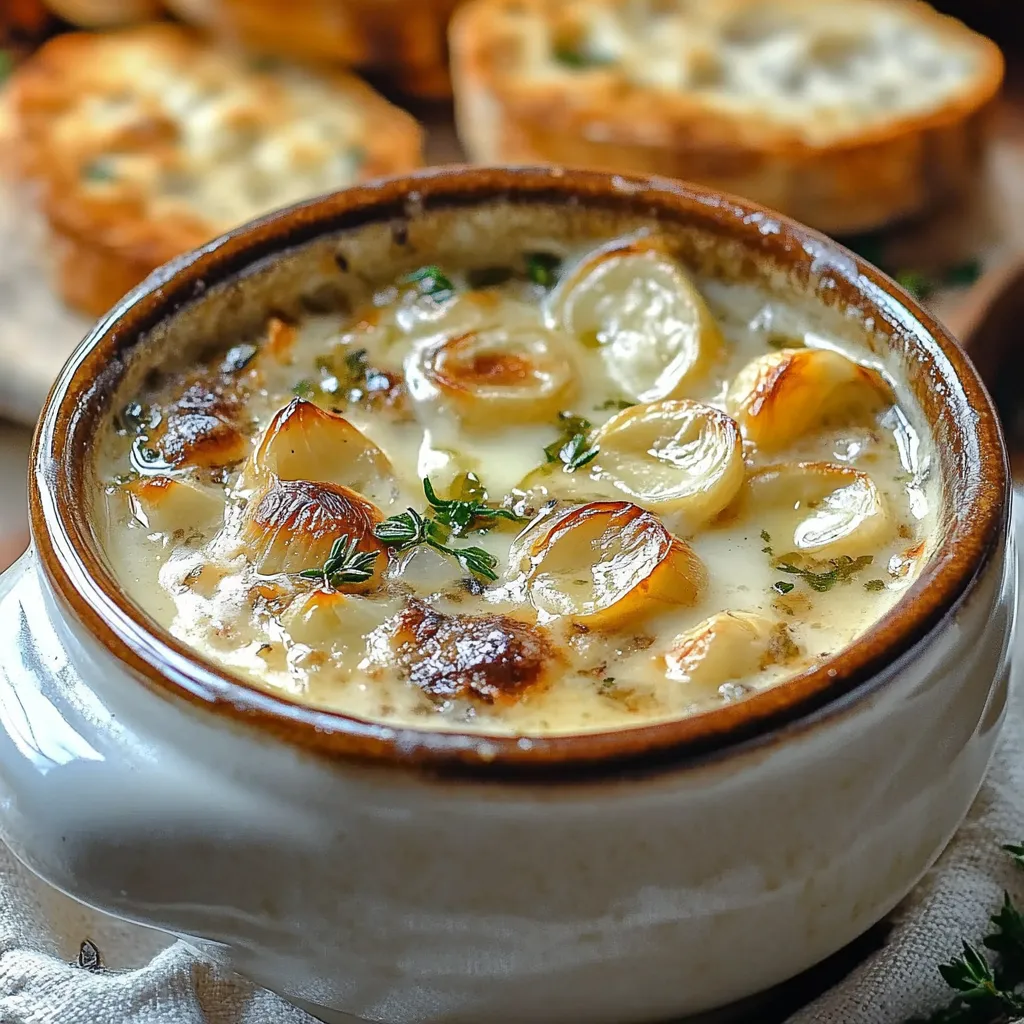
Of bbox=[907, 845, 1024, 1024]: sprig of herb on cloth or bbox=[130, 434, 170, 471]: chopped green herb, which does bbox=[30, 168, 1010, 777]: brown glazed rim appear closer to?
bbox=[130, 434, 170, 471]: chopped green herb

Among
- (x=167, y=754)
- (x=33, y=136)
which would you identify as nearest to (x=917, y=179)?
(x=33, y=136)

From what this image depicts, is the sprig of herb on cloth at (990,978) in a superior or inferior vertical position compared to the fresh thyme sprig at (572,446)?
inferior

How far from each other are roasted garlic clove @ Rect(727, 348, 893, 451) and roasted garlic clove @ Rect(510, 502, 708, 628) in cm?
20

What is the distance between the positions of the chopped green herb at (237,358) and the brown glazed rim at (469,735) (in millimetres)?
80

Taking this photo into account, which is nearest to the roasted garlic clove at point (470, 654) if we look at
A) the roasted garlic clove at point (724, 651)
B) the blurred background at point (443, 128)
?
the roasted garlic clove at point (724, 651)

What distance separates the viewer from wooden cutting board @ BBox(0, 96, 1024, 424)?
2.17 meters

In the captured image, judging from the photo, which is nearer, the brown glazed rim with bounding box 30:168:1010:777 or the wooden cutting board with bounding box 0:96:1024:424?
the brown glazed rim with bounding box 30:168:1010:777

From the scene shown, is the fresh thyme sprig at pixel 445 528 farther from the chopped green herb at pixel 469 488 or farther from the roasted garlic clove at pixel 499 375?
the roasted garlic clove at pixel 499 375

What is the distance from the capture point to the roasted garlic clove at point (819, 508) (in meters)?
1.22

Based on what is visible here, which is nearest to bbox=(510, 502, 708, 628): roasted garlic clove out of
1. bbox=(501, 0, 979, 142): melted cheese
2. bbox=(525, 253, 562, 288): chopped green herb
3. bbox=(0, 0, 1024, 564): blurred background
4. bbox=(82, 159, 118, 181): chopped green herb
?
bbox=(525, 253, 562, 288): chopped green herb

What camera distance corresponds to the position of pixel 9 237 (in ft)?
8.07

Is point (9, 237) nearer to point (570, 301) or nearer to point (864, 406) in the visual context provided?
point (570, 301)

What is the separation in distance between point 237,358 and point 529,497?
374mm

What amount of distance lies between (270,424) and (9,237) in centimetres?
137
